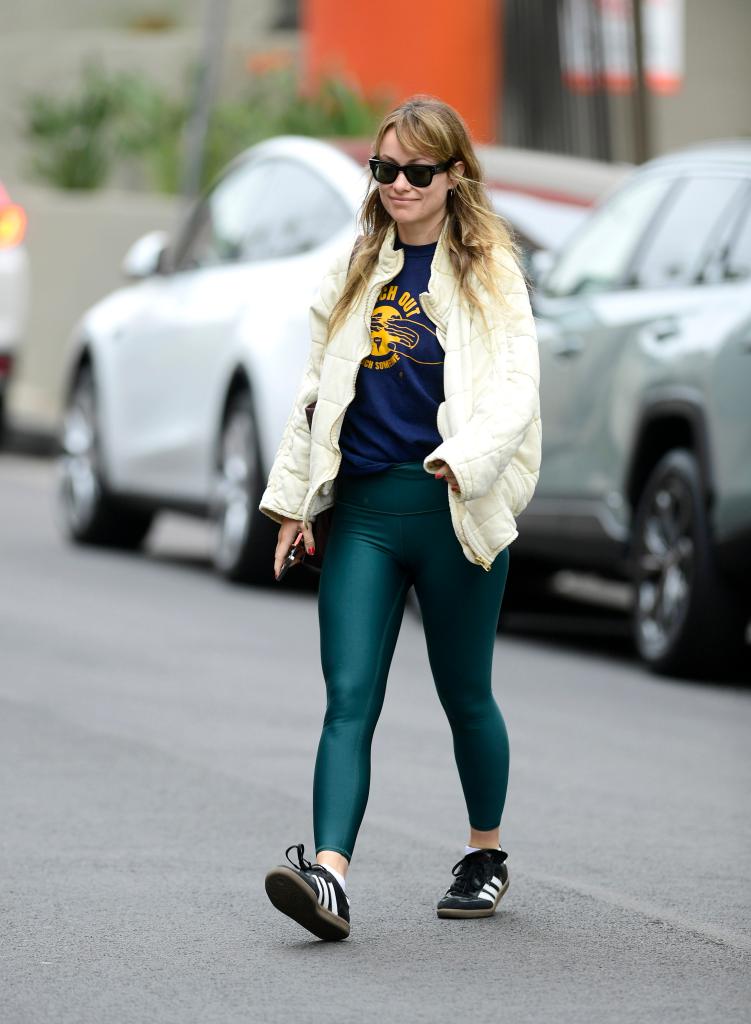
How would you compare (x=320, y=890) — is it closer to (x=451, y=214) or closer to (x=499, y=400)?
(x=499, y=400)

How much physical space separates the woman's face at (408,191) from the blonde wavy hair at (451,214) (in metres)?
0.01

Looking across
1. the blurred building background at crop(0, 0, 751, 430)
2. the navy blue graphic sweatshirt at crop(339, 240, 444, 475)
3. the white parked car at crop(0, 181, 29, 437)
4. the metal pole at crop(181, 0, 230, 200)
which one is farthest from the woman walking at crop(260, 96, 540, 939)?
the metal pole at crop(181, 0, 230, 200)

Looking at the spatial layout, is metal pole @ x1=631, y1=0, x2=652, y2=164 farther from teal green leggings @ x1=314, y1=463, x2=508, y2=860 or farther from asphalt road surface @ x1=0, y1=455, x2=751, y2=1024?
teal green leggings @ x1=314, y1=463, x2=508, y2=860

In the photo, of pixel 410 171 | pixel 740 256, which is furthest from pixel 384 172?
pixel 740 256

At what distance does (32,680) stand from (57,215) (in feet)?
42.8

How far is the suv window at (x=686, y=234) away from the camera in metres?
9.77

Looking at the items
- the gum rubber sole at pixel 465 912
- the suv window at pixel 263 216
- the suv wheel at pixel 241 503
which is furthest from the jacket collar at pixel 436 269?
the suv wheel at pixel 241 503

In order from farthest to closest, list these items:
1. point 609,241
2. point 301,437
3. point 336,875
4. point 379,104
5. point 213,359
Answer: point 379,104, point 213,359, point 609,241, point 301,437, point 336,875

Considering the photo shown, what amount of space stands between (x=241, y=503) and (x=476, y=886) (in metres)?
5.93

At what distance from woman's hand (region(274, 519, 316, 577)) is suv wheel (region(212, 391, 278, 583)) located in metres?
5.62

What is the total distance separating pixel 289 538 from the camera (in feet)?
18.5

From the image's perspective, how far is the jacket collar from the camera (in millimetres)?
5535

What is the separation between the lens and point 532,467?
5.61m

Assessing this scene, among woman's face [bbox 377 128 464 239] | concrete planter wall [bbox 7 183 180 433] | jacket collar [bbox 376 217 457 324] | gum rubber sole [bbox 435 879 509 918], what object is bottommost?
concrete planter wall [bbox 7 183 180 433]
